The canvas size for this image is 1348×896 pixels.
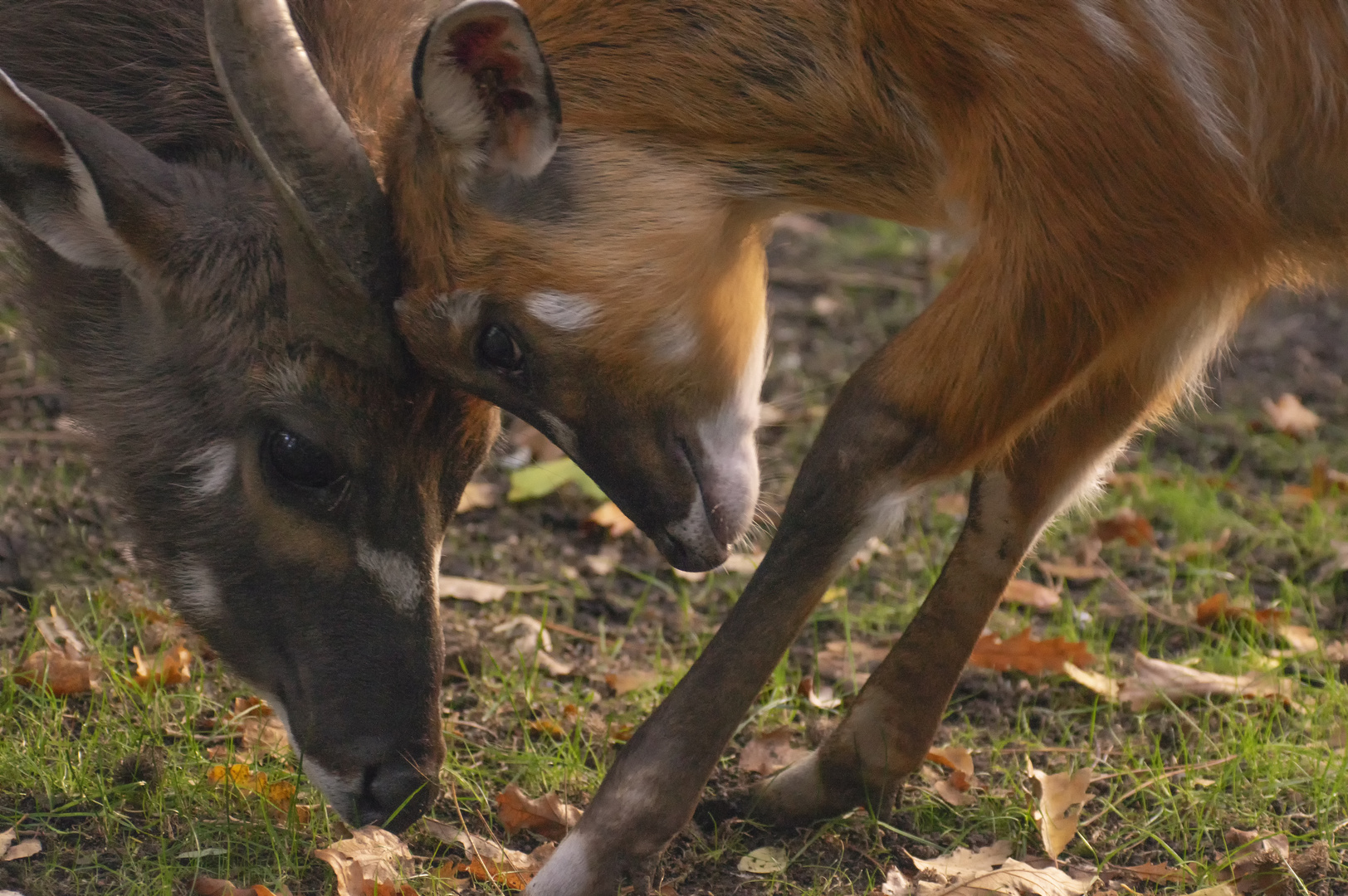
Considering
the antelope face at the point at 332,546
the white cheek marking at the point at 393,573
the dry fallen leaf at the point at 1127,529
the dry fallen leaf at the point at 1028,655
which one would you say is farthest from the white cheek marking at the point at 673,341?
the dry fallen leaf at the point at 1127,529

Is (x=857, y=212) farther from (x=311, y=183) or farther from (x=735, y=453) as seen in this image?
(x=311, y=183)

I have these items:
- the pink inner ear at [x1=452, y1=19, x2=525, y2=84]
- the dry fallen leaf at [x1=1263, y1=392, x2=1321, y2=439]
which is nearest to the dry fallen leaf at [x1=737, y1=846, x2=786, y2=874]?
the pink inner ear at [x1=452, y1=19, x2=525, y2=84]

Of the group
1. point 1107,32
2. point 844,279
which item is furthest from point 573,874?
point 844,279

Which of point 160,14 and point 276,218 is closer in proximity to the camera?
point 276,218

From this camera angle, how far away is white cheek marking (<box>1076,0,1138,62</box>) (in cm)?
327

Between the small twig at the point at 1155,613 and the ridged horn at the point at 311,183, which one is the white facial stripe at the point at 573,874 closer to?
the ridged horn at the point at 311,183

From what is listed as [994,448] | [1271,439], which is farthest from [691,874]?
[1271,439]

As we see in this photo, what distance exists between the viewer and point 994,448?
3422 mm

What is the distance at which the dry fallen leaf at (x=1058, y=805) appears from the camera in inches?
147

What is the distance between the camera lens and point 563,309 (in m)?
3.65

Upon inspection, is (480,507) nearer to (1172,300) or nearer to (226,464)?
(226,464)

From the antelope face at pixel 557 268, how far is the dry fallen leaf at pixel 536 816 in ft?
2.44

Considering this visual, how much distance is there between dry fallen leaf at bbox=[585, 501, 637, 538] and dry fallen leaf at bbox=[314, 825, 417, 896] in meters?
2.07

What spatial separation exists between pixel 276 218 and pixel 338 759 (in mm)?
1292
